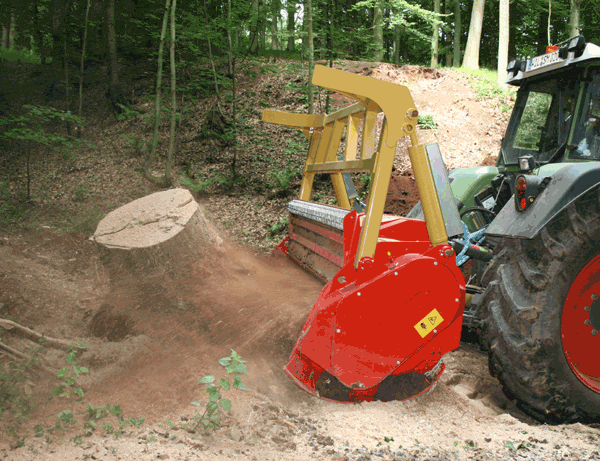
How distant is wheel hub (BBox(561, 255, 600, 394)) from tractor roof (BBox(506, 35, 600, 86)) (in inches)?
72.1

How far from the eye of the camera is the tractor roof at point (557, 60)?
10.5ft

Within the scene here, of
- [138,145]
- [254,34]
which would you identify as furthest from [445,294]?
[254,34]

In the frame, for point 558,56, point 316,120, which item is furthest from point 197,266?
point 558,56

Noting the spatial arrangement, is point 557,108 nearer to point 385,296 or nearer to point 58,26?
point 385,296

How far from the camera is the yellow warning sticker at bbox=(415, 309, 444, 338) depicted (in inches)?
96.9

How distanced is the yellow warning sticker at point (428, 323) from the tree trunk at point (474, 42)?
14.8 meters

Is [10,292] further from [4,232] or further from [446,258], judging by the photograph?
[446,258]

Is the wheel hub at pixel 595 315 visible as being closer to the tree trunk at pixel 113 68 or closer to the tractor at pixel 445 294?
the tractor at pixel 445 294

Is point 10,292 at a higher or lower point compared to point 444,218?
lower

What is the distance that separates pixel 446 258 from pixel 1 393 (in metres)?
2.57

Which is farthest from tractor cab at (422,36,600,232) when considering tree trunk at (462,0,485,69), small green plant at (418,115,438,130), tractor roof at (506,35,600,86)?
tree trunk at (462,0,485,69)

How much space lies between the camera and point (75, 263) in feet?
15.8

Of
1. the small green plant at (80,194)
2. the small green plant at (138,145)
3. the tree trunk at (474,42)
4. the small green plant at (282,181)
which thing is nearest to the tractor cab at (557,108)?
the small green plant at (282,181)

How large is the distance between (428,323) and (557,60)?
2.58 m
